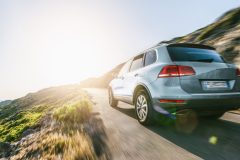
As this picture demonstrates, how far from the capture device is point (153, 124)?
483 cm

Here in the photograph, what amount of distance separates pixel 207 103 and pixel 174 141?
2.89ft

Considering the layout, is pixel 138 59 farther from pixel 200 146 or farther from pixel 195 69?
pixel 200 146

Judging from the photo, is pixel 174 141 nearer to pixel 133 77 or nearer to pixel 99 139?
pixel 99 139

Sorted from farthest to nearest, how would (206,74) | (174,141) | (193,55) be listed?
(193,55)
(206,74)
(174,141)

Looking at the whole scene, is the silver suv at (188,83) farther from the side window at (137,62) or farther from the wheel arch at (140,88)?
the side window at (137,62)

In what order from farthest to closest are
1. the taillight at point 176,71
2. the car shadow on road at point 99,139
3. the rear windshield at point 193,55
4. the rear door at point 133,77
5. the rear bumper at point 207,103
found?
the rear door at point 133,77, the rear windshield at point 193,55, the taillight at point 176,71, the rear bumper at point 207,103, the car shadow on road at point 99,139

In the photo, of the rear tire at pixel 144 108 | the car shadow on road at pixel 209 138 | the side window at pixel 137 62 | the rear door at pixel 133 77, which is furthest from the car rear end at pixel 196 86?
the side window at pixel 137 62

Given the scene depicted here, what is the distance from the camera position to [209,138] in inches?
146

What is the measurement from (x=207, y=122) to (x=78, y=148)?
3.18 meters

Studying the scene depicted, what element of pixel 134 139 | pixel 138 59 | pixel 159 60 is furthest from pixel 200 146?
pixel 138 59

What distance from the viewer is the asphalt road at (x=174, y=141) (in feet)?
9.95

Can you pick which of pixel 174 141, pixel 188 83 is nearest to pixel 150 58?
pixel 188 83

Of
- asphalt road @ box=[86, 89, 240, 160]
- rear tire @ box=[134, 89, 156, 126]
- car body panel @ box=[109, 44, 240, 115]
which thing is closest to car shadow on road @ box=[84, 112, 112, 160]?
asphalt road @ box=[86, 89, 240, 160]

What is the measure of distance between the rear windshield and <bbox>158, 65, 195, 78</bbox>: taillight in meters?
0.27
